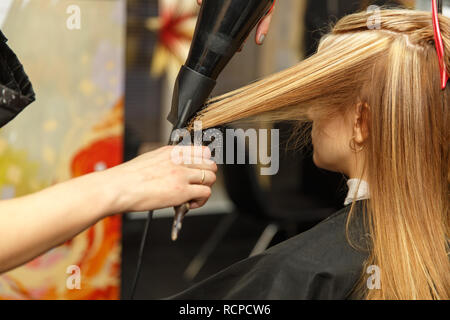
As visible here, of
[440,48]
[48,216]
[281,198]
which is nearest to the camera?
[48,216]

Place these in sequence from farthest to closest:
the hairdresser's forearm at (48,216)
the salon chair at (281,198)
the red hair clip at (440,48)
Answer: the salon chair at (281,198)
the red hair clip at (440,48)
the hairdresser's forearm at (48,216)

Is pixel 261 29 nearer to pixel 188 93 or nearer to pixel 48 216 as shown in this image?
pixel 188 93

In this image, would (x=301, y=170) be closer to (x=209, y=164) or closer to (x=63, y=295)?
(x=63, y=295)

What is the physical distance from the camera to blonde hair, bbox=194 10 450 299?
0.86m

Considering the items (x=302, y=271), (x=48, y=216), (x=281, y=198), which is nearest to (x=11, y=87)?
(x=48, y=216)

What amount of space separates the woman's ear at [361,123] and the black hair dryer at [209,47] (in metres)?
0.26

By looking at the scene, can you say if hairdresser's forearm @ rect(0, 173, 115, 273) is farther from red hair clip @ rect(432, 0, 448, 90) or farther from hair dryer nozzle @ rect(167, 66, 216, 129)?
red hair clip @ rect(432, 0, 448, 90)

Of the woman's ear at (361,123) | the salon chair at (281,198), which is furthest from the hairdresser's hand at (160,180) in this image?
the salon chair at (281,198)

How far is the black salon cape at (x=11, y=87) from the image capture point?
29.5 inches

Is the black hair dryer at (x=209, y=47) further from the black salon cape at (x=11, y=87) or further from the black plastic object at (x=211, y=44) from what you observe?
the black salon cape at (x=11, y=87)

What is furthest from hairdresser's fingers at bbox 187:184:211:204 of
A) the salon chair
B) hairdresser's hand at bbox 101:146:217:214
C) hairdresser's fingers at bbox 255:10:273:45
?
the salon chair

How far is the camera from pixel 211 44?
2.39 feet

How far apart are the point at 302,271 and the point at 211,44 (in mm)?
371

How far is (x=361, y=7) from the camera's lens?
3.59ft
